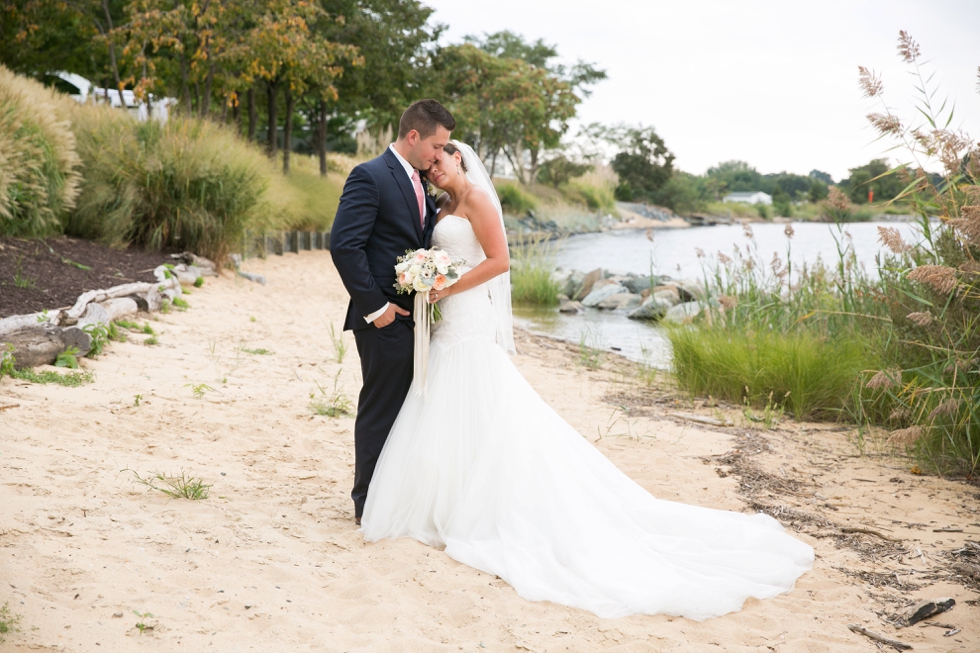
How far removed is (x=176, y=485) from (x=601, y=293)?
12346mm

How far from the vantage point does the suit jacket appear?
350 cm

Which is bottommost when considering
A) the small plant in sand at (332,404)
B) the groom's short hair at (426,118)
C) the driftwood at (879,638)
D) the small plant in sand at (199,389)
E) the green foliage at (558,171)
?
the driftwood at (879,638)

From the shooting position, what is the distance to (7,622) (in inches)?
94.4

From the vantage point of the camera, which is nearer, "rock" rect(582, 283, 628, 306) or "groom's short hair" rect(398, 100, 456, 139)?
"groom's short hair" rect(398, 100, 456, 139)

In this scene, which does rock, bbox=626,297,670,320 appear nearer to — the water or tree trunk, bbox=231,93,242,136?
the water

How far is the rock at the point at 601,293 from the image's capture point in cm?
1534

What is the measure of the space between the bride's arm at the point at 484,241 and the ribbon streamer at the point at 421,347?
0.12m

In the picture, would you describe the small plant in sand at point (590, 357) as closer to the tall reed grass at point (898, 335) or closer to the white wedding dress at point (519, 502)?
the tall reed grass at point (898, 335)

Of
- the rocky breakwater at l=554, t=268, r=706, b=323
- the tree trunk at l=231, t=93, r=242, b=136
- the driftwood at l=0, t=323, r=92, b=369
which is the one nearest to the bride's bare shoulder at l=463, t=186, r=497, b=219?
the driftwood at l=0, t=323, r=92, b=369

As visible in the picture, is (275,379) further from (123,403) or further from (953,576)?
(953,576)

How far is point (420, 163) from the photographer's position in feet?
12.2

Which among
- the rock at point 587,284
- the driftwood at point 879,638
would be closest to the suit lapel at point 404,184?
the driftwood at point 879,638

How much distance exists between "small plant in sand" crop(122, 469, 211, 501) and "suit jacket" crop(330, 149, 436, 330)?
1141 millimetres

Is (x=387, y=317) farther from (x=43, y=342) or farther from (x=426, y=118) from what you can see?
(x=43, y=342)
